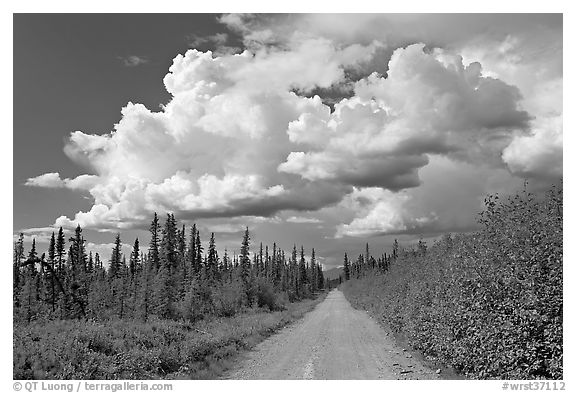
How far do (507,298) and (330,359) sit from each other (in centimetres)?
874

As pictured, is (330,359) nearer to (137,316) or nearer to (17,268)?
(137,316)

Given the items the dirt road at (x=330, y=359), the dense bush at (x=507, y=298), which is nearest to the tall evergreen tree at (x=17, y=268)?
the dirt road at (x=330, y=359)

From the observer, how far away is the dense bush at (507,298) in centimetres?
1020

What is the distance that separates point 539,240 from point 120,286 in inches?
1557

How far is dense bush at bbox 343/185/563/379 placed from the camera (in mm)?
10195

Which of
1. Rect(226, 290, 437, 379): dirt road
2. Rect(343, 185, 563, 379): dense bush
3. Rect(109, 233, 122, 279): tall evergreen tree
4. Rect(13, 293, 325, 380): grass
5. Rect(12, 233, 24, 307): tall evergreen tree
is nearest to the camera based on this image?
Rect(343, 185, 563, 379): dense bush

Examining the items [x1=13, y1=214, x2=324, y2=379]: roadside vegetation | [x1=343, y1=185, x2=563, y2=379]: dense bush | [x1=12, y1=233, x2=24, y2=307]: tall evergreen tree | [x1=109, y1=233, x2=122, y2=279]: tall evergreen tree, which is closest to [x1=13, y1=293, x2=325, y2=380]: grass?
[x1=13, y1=214, x2=324, y2=379]: roadside vegetation

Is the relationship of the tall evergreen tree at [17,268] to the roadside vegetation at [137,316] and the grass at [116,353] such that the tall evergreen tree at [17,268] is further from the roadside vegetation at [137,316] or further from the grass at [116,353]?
the grass at [116,353]

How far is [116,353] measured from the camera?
652 inches

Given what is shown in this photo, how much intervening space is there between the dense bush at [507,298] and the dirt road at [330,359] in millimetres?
2064

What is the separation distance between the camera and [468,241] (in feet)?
46.2

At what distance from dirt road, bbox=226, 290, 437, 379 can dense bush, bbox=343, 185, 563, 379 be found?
6.77 ft

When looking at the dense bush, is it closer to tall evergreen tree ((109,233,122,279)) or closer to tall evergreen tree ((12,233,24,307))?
tall evergreen tree ((12,233,24,307))
